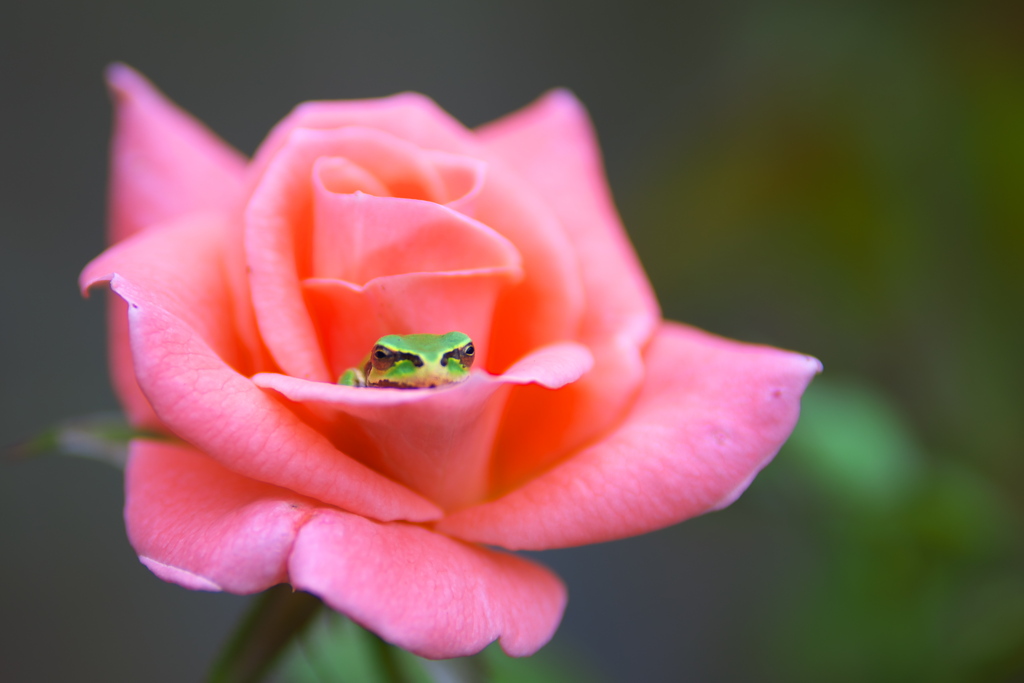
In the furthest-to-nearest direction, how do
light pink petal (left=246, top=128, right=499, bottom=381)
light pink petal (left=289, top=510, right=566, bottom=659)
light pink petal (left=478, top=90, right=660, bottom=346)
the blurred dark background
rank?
1. the blurred dark background
2. light pink petal (left=478, top=90, right=660, bottom=346)
3. light pink petal (left=246, top=128, right=499, bottom=381)
4. light pink petal (left=289, top=510, right=566, bottom=659)

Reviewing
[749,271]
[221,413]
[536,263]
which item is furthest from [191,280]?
[749,271]

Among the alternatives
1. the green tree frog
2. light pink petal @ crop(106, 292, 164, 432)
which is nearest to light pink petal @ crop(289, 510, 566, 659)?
the green tree frog

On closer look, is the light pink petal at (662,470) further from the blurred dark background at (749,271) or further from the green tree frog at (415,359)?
the blurred dark background at (749,271)

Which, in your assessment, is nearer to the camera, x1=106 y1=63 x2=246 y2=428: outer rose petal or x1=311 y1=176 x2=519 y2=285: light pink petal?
x1=311 y1=176 x2=519 y2=285: light pink petal

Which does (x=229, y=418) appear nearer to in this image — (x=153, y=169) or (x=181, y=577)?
(x=181, y=577)

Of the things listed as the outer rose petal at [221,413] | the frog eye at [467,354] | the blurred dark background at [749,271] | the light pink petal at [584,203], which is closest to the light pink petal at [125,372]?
the outer rose petal at [221,413]

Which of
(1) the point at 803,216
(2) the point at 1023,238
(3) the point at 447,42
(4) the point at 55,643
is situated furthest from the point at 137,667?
(2) the point at 1023,238

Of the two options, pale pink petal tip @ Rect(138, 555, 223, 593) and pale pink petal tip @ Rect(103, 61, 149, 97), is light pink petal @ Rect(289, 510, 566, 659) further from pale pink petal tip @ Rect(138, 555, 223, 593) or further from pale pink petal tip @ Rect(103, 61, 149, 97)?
pale pink petal tip @ Rect(103, 61, 149, 97)

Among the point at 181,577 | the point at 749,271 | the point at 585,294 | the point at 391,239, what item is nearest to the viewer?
the point at 181,577
